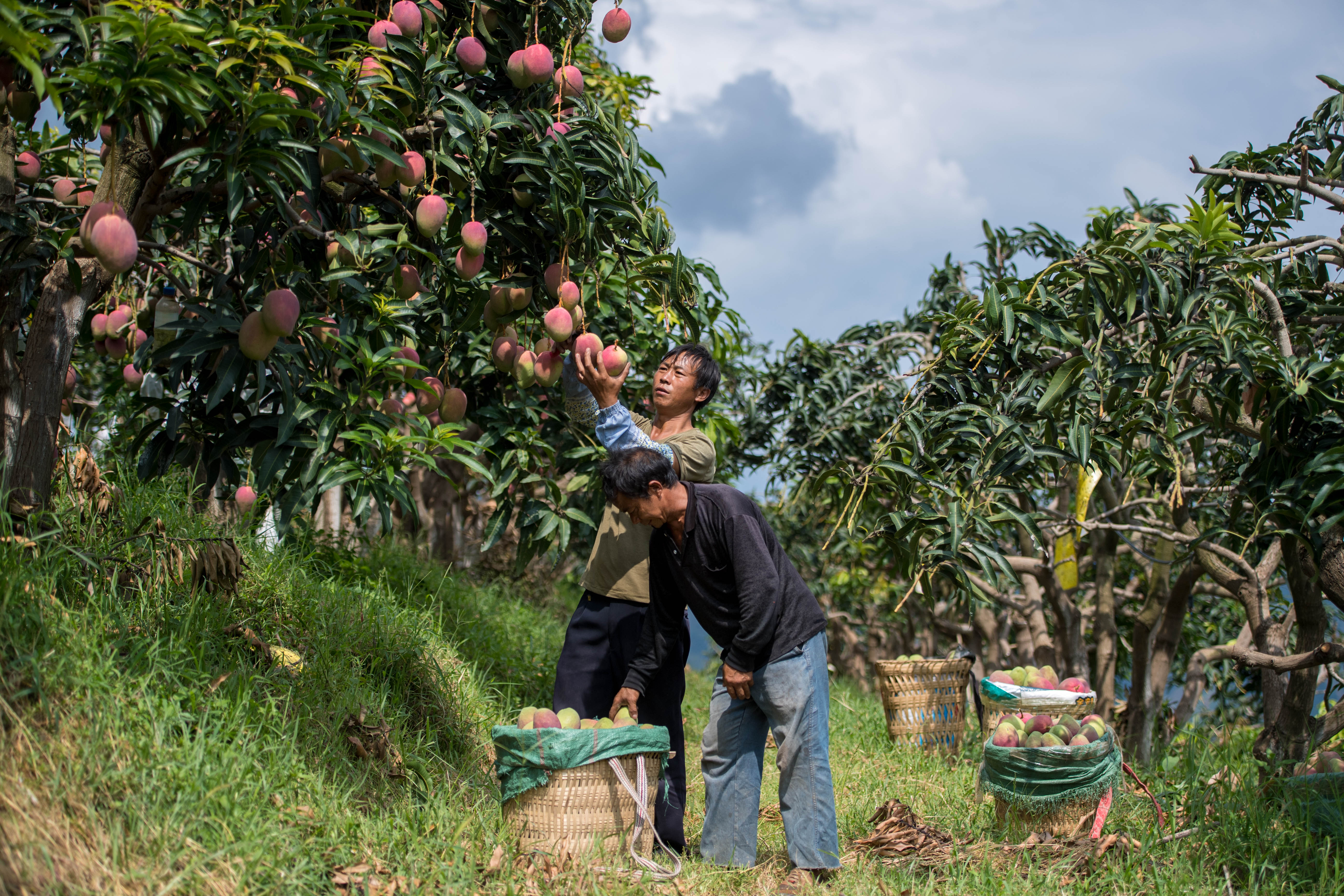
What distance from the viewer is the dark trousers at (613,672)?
250 cm

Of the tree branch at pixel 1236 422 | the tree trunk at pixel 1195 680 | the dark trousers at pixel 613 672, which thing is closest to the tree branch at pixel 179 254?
the dark trousers at pixel 613 672

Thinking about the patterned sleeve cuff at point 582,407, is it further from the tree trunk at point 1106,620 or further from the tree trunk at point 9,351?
the tree trunk at point 1106,620

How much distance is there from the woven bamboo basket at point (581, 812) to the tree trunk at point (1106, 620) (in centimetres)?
366

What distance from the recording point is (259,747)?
2164 mm

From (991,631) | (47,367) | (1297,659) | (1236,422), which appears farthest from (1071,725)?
(991,631)

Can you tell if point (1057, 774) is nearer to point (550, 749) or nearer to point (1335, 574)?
point (1335, 574)

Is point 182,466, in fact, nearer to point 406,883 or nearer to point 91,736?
point 91,736

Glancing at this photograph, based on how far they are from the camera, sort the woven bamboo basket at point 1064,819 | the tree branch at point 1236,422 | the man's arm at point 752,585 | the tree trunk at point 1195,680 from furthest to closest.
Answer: the tree trunk at point 1195,680
the tree branch at point 1236,422
the woven bamboo basket at point 1064,819
the man's arm at point 752,585

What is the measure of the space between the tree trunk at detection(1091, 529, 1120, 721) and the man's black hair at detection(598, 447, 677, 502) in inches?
145

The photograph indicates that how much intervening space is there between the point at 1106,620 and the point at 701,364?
3.62 metres

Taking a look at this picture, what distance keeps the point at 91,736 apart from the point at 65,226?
67.8 inches

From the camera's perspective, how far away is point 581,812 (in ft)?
6.82

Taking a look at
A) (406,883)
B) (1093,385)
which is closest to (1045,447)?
(1093,385)

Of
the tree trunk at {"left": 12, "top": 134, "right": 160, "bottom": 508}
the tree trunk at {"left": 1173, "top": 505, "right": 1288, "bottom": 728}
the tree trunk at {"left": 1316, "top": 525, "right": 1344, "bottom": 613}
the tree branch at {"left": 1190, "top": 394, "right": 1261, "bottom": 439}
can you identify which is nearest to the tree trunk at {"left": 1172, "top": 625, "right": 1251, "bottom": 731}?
the tree trunk at {"left": 1173, "top": 505, "right": 1288, "bottom": 728}
